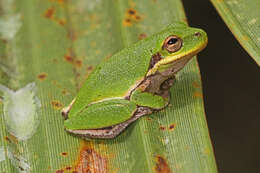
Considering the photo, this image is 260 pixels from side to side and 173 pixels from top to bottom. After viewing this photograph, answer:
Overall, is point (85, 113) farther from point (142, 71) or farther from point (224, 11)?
point (224, 11)

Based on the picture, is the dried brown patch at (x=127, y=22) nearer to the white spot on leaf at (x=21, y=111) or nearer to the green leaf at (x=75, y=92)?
the green leaf at (x=75, y=92)

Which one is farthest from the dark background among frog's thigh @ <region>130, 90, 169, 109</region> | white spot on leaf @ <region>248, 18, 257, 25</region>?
white spot on leaf @ <region>248, 18, 257, 25</region>

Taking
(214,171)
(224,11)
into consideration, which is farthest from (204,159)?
(224,11)

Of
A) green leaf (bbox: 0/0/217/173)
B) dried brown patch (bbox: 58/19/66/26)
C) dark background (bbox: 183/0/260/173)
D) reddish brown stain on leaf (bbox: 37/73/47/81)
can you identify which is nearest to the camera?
green leaf (bbox: 0/0/217/173)

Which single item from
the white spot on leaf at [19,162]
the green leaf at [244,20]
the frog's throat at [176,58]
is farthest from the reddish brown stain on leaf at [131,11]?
the white spot on leaf at [19,162]

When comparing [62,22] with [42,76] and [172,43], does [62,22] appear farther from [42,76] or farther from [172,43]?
[172,43]

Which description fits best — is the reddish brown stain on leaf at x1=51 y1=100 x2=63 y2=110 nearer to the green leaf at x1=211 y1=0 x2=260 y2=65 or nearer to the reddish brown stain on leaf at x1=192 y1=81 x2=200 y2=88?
the reddish brown stain on leaf at x1=192 y1=81 x2=200 y2=88
